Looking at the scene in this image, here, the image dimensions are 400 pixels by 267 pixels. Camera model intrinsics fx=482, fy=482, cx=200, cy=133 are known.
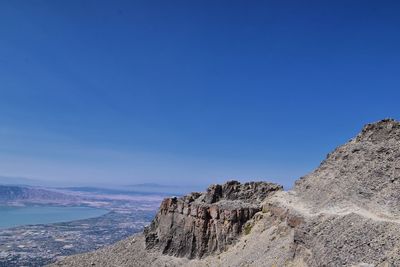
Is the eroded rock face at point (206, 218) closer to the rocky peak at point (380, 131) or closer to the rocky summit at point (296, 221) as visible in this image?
the rocky summit at point (296, 221)

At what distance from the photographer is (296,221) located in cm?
5094

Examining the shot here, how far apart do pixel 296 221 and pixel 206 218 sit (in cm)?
2073

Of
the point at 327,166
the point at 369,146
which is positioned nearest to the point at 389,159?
the point at 369,146

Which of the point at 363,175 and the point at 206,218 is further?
the point at 206,218

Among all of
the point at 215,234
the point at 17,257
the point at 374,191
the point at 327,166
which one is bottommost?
the point at 17,257

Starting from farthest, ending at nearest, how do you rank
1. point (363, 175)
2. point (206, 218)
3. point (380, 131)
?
point (206, 218) < point (380, 131) < point (363, 175)

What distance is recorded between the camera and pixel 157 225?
79875 mm

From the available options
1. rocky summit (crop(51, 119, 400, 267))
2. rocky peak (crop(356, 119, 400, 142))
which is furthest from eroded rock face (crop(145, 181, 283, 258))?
rocky peak (crop(356, 119, 400, 142))

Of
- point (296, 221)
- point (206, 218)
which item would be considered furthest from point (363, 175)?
point (206, 218)

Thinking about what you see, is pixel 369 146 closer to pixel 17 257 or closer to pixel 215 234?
pixel 215 234

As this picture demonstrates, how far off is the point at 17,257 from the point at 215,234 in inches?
5896

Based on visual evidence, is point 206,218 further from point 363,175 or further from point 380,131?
point 380,131

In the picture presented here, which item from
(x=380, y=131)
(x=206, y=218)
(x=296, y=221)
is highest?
(x=380, y=131)

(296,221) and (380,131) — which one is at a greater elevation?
(380,131)
